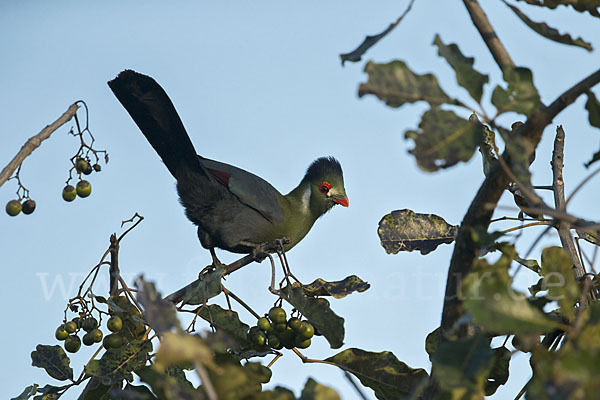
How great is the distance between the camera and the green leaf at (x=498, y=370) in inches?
80.1

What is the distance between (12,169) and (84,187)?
54.0 inches

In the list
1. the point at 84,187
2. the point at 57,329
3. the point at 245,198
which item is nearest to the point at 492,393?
the point at 57,329

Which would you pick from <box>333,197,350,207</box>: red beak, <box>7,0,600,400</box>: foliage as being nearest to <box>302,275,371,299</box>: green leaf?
<box>7,0,600,400</box>: foliage

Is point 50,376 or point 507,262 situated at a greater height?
point 50,376

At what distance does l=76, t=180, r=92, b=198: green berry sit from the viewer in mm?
3180

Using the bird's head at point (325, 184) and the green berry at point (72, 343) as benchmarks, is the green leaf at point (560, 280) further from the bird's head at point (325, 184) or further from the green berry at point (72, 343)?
the bird's head at point (325, 184)

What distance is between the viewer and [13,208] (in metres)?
2.89

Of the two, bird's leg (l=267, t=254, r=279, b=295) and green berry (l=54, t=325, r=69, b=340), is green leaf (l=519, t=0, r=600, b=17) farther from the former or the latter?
green berry (l=54, t=325, r=69, b=340)

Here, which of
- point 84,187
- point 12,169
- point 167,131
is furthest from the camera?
point 167,131

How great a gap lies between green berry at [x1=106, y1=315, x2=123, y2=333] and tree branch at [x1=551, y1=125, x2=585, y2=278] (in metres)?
1.66

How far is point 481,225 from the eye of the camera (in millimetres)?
1480

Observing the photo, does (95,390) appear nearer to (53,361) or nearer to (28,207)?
(53,361)

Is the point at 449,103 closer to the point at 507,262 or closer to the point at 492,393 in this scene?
the point at 507,262

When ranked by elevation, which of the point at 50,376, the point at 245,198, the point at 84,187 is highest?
the point at 245,198
